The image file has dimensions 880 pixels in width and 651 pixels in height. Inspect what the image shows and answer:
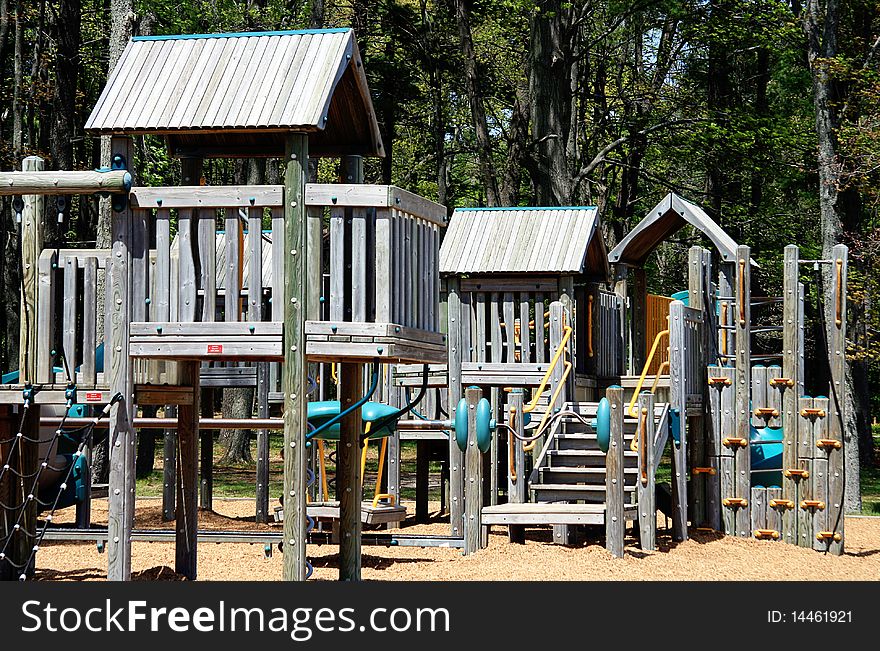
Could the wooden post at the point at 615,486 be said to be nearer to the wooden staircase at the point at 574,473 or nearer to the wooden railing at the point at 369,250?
the wooden staircase at the point at 574,473

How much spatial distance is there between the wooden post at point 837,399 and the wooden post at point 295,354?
754cm

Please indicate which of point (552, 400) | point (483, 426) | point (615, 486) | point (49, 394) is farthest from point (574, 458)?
point (49, 394)

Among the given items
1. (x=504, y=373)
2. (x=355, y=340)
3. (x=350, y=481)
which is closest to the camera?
(x=355, y=340)

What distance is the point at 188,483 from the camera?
35.2 feet

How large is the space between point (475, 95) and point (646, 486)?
1322 centimetres

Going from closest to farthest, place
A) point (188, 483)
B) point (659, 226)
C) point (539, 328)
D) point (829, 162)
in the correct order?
point (188, 483), point (539, 328), point (659, 226), point (829, 162)

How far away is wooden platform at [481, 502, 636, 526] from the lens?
12062 millimetres

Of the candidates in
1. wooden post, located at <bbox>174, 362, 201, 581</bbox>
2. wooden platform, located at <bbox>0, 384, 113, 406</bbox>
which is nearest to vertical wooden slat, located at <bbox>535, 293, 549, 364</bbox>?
wooden post, located at <bbox>174, 362, 201, 581</bbox>

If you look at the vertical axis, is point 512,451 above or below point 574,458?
above

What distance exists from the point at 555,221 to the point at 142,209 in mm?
7837

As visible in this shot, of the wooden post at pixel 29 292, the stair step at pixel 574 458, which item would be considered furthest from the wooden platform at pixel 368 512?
the wooden post at pixel 29 292

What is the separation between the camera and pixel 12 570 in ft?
32.3

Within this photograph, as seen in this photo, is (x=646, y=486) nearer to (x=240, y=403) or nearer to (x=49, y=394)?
(x=49, y=394)

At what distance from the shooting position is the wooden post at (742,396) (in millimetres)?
14656
